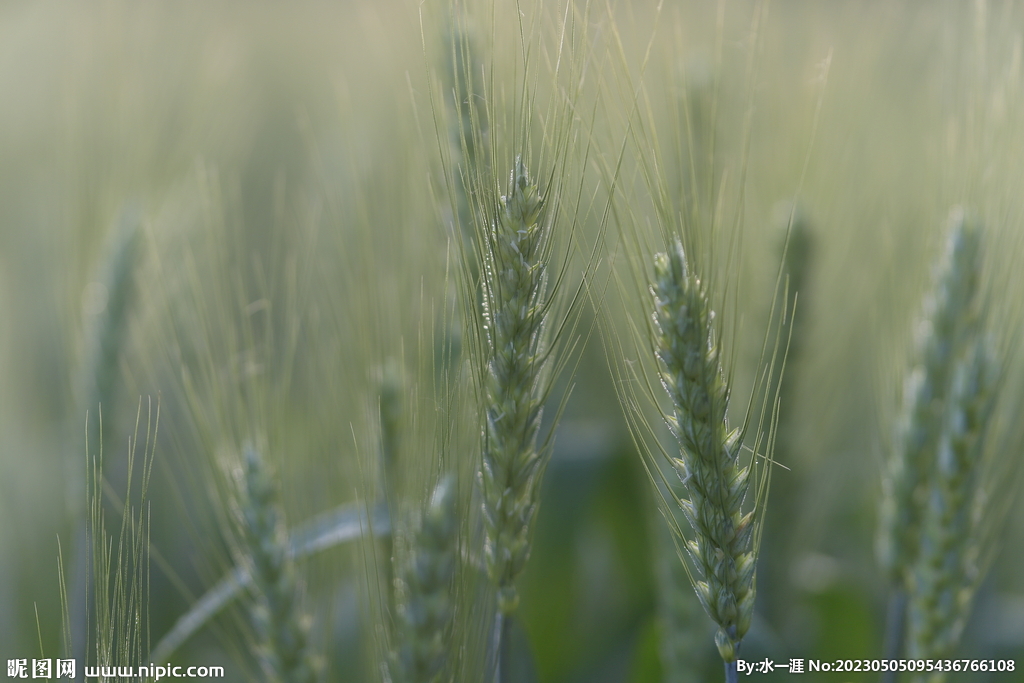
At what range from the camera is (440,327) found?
2.33 ft

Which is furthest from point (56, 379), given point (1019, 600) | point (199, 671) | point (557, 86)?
point (1019, 600)

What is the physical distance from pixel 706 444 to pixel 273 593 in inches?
14.1

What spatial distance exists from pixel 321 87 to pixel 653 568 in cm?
152

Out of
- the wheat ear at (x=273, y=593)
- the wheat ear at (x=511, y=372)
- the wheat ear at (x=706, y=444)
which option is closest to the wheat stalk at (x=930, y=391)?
the wheat ear at (x=706, y=444)

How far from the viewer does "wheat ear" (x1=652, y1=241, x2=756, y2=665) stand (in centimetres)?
48

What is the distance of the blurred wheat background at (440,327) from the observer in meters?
0.58

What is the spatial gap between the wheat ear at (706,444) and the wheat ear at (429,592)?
0.17 meters

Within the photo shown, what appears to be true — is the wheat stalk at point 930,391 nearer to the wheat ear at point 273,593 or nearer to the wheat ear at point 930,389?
the wheat ear at point 930,389

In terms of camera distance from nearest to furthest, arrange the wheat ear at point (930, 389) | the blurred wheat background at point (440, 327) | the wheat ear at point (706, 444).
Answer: the wheat ear at point (706, 444) → the blurred wheat background at point (440, 327) → the wheat ear at point (930, 389)

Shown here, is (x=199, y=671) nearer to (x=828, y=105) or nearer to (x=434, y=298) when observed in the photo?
(x=434, y=298)

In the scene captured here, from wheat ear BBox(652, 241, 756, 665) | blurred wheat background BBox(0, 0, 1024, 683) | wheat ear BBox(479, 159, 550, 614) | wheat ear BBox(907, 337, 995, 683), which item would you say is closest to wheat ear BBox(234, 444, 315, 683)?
blurred wheat background BBox(0, 0, 1024, 683)

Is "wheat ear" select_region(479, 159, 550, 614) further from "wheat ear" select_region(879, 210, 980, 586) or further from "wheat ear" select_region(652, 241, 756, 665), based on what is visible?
"wheat ear" select_region(879, 210, 980, 586)

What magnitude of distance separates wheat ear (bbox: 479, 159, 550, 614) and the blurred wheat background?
3 centimetres

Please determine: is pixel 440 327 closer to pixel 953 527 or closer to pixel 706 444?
pixel 706 444
